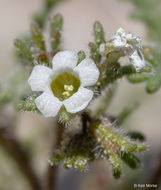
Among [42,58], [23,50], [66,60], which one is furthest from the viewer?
[23,50]

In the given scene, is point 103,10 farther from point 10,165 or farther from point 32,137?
point 10,165

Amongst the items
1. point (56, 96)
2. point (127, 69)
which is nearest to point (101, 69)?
point (127, 69)

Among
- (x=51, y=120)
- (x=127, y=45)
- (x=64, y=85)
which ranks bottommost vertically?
(x=51, y=120)

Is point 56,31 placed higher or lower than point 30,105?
higher

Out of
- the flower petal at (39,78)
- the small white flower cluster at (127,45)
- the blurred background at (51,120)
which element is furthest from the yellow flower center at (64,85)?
the blurred background at (51,120)

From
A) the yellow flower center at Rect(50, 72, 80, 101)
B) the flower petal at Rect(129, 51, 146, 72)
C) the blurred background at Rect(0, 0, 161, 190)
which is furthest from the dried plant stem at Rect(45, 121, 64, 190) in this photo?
the flower petal at Rect(129, 51, 146, 72)

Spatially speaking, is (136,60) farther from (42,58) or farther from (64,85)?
(42,58)

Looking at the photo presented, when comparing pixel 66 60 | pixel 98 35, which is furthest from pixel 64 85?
pixel 98 35
